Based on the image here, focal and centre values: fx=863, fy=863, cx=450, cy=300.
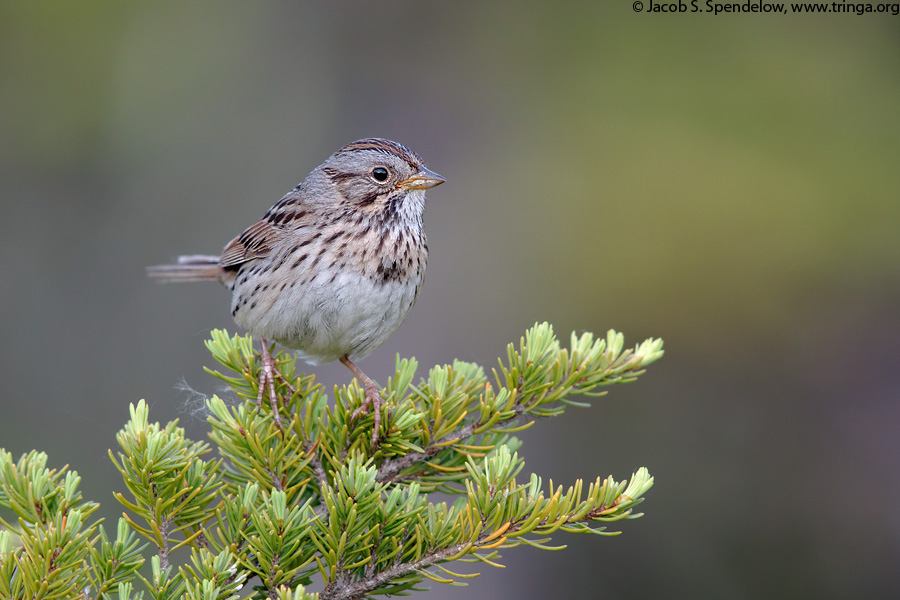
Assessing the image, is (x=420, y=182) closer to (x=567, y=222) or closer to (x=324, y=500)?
(x=324, y=500)

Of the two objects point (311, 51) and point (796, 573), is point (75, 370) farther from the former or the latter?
point (796, 573)

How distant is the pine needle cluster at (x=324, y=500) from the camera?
201 cm

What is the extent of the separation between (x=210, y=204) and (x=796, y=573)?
5.04m

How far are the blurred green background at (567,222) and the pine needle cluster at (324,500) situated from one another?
2.44 meters

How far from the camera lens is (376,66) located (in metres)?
7.01

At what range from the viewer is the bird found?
11.6 ft

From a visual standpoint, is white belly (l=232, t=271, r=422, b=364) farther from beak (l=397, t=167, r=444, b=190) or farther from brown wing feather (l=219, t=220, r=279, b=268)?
beak (l=397, t=167, r=444, b=190)

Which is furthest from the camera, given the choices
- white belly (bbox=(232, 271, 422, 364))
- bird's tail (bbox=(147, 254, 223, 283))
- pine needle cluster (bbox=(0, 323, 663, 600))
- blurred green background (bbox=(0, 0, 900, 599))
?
blurred green background (bbox=(0, 0, 900, 599))

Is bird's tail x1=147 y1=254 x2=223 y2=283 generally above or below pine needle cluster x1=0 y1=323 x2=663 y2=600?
above

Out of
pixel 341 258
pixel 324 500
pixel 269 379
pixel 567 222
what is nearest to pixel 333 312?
pixel 341 258

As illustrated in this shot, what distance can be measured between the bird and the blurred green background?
148cm

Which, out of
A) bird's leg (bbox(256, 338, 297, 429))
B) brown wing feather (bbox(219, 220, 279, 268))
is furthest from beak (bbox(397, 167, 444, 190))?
bird's leg (bbox(256, 338, 297, 429))

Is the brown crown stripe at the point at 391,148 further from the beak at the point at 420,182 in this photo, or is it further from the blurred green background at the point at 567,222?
the blurred green background at the point at 567,222

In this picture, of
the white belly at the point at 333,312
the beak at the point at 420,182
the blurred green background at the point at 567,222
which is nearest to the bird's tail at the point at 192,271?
the blurred green background at the point at 567,222
